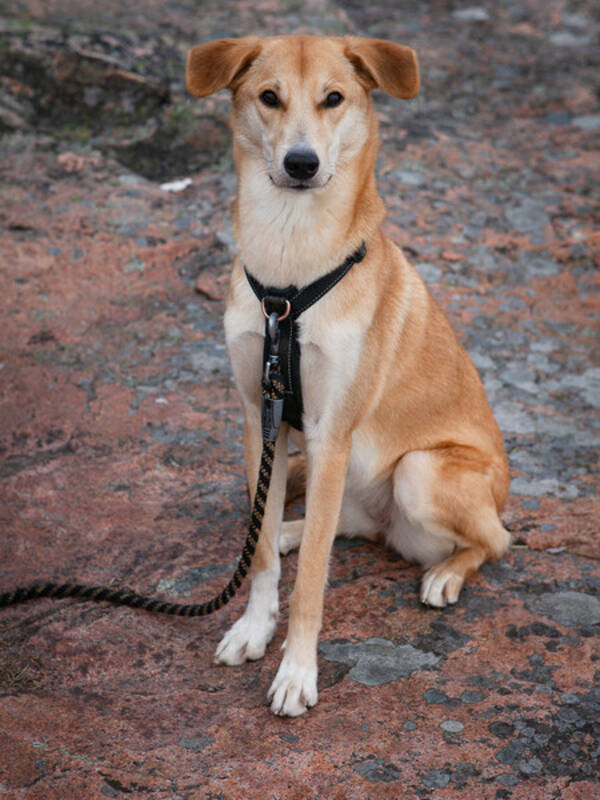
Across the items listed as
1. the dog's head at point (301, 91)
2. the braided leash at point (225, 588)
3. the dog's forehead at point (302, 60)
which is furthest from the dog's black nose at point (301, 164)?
the braided leash at point (225, 588)

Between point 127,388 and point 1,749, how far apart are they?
2.48m

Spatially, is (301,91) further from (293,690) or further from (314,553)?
(293,690)

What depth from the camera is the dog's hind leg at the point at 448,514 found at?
3252mm

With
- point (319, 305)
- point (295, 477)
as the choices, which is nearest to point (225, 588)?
point (295, 477)

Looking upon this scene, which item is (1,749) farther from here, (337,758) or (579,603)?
(579,603)

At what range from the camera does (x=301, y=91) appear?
280cm

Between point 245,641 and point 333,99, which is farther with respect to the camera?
point 245,641

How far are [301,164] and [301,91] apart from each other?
11.0 inches

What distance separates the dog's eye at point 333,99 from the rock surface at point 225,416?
5.72 feet

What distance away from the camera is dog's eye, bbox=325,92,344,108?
9.33 feet

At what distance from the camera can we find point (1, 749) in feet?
7.76

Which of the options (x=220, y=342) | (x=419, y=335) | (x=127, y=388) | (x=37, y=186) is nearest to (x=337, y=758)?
(x=419, y=335)

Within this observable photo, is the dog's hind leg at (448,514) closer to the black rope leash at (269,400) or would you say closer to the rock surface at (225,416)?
the rock surface at (225,416)

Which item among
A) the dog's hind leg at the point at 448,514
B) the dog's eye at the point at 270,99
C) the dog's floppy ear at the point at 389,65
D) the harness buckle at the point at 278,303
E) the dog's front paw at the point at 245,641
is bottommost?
the dog's front paw at the point at 245,641
